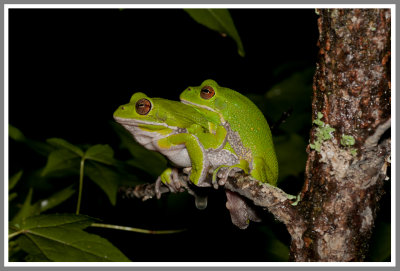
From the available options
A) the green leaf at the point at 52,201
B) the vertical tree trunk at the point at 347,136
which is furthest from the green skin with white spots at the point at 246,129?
the green leaf at the point at 52,201

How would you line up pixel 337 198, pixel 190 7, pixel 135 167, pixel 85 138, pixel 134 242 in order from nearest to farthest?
1. pixel 337 198
2. pixel 190 7
3. pixel 135 167
4. pixel 134 242
5. pixel 85 138

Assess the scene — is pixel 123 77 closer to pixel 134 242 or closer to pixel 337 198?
pixel 134 242

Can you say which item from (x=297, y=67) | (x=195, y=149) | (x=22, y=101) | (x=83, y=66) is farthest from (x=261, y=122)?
(x=22, y=101)

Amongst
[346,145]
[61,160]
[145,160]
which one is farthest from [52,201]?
[346,145]

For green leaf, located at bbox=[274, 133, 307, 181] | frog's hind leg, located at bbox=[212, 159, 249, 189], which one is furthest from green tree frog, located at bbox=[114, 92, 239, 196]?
green leaf, located at bbox=[274, 133, 307, 181]

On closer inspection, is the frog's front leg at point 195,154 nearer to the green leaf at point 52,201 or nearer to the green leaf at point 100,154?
the green leaf at point 100,154

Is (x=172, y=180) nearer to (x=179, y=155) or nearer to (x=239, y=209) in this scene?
(x=179, y=155)

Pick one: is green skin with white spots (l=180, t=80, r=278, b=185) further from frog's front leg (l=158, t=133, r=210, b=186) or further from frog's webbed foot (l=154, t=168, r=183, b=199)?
frog's webbed foot (l=154, t=168, r=183, b=199)
